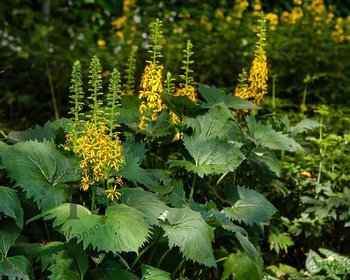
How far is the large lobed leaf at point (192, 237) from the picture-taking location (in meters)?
2.90

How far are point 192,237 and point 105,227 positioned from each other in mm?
416

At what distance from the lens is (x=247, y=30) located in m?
6.82

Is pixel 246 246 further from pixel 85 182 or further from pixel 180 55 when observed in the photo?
pixel 180 55

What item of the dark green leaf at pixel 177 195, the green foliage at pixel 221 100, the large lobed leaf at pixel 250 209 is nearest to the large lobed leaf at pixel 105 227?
the dark green leaf at pixel 177 195

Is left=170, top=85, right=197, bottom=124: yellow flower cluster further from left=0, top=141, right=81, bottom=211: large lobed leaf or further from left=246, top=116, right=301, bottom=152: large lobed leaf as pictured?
left=0, top=141, right=81, bottom=211: large lobed leaf

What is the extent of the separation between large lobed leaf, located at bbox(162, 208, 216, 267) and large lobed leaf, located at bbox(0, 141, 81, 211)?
46 cm

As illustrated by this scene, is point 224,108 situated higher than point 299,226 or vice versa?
point 224,108

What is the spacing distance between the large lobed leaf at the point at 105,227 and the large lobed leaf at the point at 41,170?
0.12 metres

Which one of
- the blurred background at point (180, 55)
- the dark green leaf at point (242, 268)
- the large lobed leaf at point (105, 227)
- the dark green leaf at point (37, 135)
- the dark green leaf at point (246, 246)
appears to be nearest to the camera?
the large lobed leaf at point (105, 227)

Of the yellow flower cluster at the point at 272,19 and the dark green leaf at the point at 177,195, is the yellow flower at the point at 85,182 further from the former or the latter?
the yellow flower cluster at the point at 272,19

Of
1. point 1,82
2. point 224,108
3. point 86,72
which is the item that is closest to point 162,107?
point 224,108

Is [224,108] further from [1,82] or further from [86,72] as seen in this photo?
[1,82]

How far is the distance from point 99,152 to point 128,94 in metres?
1.24

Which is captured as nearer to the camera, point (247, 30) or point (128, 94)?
point (128, 94)
